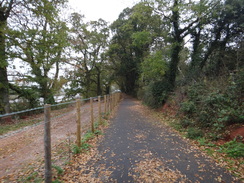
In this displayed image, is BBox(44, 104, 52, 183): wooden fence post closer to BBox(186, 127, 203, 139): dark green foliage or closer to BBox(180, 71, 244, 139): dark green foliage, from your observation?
BBox(186, 127, 203, 139): dark green foliage

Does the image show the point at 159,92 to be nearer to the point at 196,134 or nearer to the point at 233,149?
the point at 196,134

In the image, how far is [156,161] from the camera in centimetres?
379

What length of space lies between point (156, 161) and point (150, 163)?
208mm

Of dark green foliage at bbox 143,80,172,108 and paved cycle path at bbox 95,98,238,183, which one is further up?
dark green foliage at bbox 143,80,172,108

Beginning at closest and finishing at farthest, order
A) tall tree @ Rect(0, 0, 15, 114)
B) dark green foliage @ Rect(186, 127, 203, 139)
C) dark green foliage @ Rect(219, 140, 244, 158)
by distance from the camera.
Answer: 1. dark green foliage @ Rect(219, 140, 244, 158)
2. dark green foliage @ Rect(186, 127, 203, 139)
3. tall tree @ Rect(0, 0, 15, 114)

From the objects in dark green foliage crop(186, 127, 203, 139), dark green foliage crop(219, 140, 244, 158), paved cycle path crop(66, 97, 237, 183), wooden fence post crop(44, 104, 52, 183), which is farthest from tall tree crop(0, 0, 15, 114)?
dark green foliage crop(219, 140, 244, 158)

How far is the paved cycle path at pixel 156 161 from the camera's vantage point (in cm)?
311

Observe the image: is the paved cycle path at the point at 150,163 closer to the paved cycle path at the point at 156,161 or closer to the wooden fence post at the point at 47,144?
the paved cycle path at the point at 156,161

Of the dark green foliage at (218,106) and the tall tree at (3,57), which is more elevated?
the tall tree at (3,57)

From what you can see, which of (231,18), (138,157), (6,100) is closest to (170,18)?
(231,18)

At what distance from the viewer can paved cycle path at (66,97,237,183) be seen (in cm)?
310

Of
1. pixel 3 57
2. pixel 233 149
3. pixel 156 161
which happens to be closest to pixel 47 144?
pixel 156 161

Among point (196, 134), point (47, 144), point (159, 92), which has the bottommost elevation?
point (196, 134)

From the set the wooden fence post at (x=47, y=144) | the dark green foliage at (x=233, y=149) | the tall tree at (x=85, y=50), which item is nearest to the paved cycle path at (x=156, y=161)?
the dark green foliage at (x=233, y=149)
